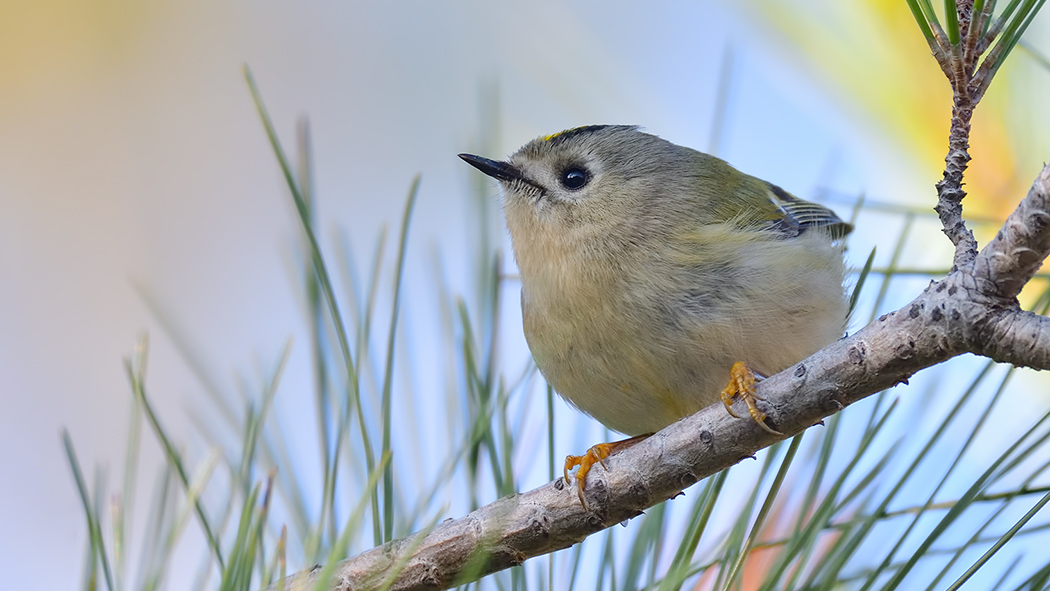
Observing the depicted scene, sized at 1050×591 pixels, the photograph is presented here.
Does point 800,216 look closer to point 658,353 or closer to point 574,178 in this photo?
point 574,178

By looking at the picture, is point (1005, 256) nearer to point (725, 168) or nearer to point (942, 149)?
point (942, 149)

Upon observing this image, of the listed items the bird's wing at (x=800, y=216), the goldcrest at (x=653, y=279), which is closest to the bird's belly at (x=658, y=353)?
the goldcrest at (x=653, y=279)

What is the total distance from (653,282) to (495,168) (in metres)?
0.29

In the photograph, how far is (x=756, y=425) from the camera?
0.59 metres

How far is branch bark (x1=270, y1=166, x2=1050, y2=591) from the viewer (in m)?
0.46

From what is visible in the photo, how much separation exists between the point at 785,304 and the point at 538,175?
0.37m

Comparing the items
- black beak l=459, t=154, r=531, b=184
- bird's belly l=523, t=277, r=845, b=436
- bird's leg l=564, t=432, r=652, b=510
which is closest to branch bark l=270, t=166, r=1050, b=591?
bird's leg l=564, t=432, r=652, b=510

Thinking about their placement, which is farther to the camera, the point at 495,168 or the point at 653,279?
the point at 495,168

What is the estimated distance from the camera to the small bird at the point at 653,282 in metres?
0.90

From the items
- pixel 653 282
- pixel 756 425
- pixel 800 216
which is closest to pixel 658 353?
pixel 653 282

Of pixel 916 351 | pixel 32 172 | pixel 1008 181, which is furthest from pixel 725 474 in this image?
pixel 32 172

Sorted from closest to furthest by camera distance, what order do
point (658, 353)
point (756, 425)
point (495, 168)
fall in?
point (756, 425), point (658, 353), point (495, 168)

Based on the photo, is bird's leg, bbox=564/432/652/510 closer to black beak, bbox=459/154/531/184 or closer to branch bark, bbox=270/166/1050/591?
branch bark, bbox=270/166/1050/591

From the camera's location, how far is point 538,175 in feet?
3.80
